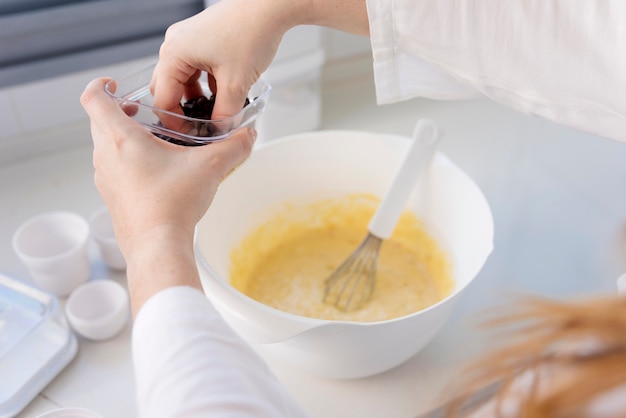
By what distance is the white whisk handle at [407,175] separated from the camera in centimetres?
66

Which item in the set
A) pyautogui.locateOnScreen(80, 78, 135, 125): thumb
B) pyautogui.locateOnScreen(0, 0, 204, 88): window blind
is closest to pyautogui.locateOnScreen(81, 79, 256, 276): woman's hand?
pyautogui.locateOnScreen(80, 78, 135, 125): thumb

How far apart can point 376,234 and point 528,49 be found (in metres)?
0.27

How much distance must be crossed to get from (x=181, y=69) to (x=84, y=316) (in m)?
0.27

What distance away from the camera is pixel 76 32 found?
30.5 inches

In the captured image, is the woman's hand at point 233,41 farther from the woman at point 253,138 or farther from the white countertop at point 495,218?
the white countertop at point 495,218

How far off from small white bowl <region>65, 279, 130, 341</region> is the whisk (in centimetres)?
21

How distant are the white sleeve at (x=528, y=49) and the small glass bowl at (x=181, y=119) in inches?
4.5

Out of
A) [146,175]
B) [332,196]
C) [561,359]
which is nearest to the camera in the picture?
[561,359]

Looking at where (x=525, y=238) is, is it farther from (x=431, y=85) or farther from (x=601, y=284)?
(x=431, y=85)

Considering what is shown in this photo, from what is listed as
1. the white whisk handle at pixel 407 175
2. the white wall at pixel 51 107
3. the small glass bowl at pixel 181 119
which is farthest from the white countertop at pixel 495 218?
the small glass bowl at pixel 181 119

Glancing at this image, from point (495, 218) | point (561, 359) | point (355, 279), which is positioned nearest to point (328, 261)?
point (355, 279)

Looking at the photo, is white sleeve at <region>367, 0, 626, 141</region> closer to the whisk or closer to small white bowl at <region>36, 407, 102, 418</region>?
the whisk

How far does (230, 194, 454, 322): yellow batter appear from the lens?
665 mm

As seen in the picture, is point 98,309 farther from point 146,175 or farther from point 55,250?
point 146,175
